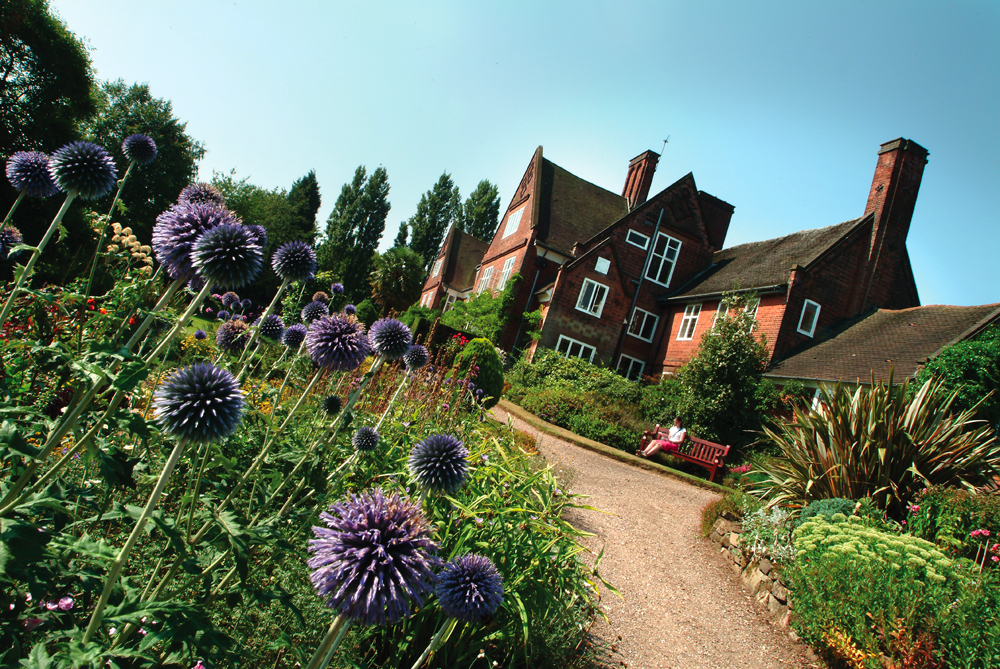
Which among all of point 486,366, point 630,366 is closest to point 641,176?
point 630,366

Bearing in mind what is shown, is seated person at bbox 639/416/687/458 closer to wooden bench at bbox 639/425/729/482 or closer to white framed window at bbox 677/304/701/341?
wooden bench at bbox 639/425/729/482

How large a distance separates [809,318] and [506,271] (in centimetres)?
1434

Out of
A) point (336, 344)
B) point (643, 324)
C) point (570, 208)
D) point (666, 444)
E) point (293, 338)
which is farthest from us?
point (570, 208)

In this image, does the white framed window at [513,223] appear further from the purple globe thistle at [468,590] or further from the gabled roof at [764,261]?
the purple globe thistle at [468,590]

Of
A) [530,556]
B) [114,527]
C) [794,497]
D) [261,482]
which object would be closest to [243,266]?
[261,482]

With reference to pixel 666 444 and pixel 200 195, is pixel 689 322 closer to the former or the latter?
pixel 666 444

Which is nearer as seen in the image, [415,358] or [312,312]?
[312,312]

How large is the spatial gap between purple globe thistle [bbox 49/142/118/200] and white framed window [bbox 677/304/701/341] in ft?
73.5

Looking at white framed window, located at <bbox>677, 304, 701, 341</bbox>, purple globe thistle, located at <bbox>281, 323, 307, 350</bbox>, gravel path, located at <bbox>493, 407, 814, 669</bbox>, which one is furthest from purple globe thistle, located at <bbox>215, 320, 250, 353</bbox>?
white framed window, located at <bbox>677, 304, 701, 341</bbox>

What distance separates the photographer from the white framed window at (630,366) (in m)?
25.0

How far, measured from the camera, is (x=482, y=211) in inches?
2041

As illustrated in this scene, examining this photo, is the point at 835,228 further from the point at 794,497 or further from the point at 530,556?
the point at 530,556

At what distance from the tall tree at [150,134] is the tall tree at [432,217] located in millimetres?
20474

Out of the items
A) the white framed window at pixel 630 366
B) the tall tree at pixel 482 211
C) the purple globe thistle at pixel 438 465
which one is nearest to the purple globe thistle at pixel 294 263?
the purple globe thistle at pixel 438 465
